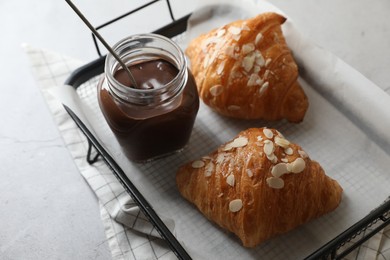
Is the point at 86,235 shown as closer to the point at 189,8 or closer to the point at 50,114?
the point at 50,114

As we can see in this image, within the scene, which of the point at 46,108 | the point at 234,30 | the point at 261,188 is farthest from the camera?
the point at 46,108

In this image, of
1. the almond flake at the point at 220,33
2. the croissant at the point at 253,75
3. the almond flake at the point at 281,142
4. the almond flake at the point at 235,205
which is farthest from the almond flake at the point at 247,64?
the almond flake at the point at 235,205

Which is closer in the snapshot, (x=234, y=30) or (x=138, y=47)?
(x=138, y=47)

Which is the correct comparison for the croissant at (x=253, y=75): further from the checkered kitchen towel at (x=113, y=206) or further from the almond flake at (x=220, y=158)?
the checkered kitchen towel at (x=113, y=206)

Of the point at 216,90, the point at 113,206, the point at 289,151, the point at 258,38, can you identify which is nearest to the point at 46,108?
the point at 113,206

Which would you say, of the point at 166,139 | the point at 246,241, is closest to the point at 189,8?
the point at 166,139

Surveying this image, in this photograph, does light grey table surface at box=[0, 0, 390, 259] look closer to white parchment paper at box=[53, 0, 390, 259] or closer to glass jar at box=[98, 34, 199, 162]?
white parchment paper at box=[53, 0, 390, 259]

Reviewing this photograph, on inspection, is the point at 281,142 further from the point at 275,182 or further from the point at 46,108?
the point at 46,108

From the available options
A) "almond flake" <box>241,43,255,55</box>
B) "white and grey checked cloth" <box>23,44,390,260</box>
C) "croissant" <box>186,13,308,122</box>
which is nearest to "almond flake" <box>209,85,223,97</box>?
"croissant" <box>186,13,308,122</box>
